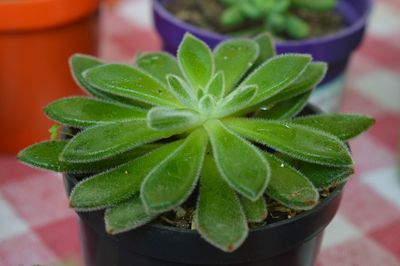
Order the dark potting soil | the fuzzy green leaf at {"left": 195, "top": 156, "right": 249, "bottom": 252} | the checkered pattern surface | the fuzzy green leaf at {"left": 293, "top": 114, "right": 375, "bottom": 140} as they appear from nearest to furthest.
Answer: the fuzzy green leaf at {"left": 195, "top": 156, "right": 249, "bottom": 252} < the fuzzy green leaf at {"left": 293, "top": 114, "right": 375, "bottom": 140} < the checkered pattern surface < the dark potting soil

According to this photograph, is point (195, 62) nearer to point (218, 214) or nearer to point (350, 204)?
point (218, 214)

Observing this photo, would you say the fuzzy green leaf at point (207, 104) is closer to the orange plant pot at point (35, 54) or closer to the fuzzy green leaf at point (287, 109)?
the fuzzy green leaf at point (287, 109)

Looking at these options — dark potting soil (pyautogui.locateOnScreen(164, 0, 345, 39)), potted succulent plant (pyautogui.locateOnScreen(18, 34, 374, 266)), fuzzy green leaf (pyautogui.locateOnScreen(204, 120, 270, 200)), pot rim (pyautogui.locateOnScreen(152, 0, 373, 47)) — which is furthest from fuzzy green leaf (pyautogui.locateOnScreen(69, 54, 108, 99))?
dark potting soil (pyautogui.locateOnScreen(164, 0, 345, 39))

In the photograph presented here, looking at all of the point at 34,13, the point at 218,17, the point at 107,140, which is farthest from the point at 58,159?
the point at 218,17

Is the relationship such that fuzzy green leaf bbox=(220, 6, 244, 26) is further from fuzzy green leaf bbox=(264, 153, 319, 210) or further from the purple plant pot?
fuzzy green leaf bbox=(264, 153, 319, 210)

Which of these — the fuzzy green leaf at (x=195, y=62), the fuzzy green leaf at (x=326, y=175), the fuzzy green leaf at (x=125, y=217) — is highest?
the fuzzy green leaf at (x=195, y=62)

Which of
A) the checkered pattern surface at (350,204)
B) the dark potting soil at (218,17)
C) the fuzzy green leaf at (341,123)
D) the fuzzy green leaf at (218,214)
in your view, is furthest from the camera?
the dark potting soil at (218,17)

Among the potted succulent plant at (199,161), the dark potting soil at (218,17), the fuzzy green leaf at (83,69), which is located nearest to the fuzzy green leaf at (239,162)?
the potted succulent plant at (199,161)
